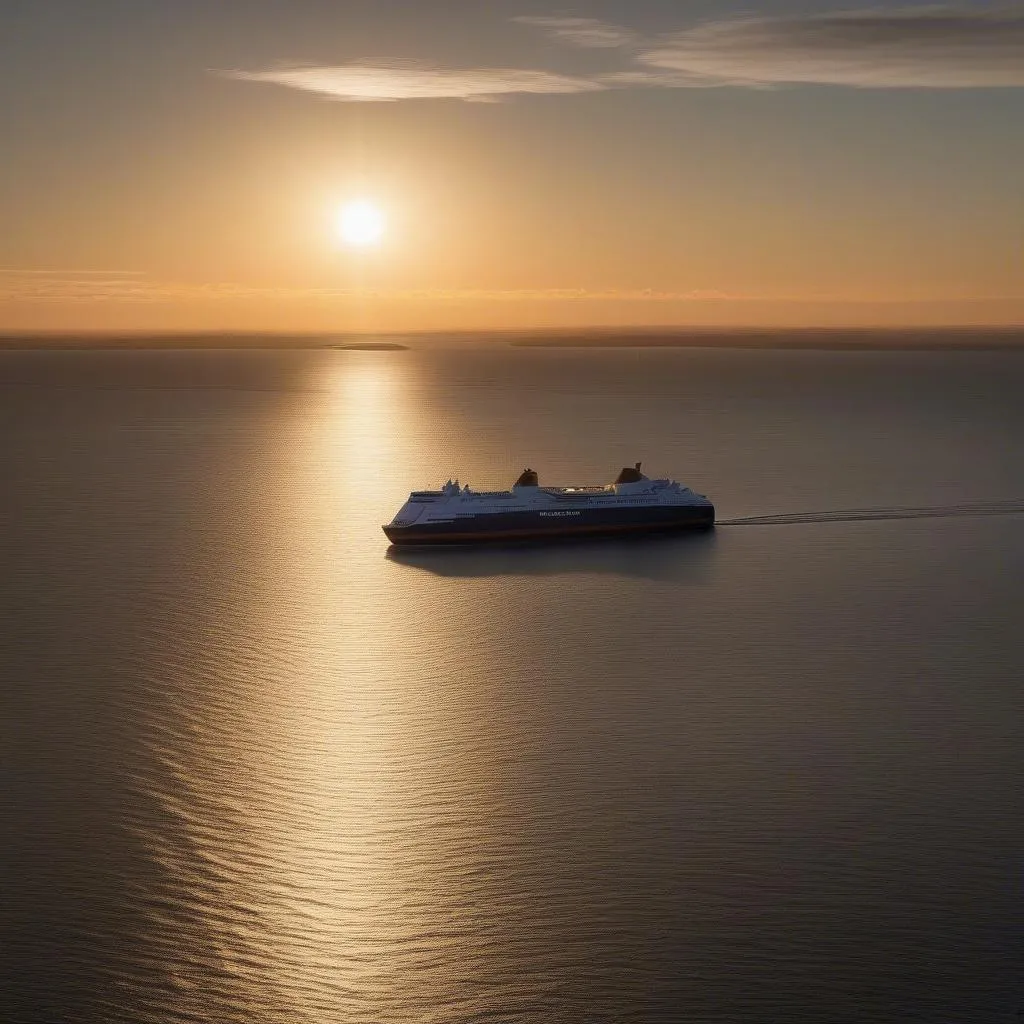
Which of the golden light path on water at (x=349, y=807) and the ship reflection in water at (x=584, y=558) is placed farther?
the ship reflection in water at (x=584, y=558)

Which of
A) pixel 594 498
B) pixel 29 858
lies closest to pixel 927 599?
pixel 594 498

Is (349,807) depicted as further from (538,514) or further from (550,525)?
(550,525)

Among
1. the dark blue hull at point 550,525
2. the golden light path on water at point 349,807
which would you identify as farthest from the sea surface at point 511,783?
the dark blue hull at point 550,525

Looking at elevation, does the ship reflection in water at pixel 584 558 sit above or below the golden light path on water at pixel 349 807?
above

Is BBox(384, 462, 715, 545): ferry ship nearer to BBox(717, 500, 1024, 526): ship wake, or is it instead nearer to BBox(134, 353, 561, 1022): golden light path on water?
BBox(717, 500, 1024, 526): ship wake

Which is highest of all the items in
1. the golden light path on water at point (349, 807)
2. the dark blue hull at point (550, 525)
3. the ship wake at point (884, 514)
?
the ship wake at point (884, 514)

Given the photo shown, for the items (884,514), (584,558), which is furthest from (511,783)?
(884,514)

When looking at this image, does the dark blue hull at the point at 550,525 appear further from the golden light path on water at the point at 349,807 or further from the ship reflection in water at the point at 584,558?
the golden light path on water at the point at 349,807

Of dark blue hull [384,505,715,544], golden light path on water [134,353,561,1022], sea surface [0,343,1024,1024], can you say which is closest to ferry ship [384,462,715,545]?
dark blue hull [384,505,715,544]

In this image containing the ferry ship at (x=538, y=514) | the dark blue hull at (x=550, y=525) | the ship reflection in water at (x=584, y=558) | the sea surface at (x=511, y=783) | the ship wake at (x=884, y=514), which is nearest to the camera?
the sea surface at (x=511, y=783)
